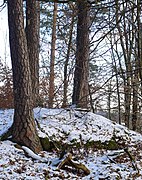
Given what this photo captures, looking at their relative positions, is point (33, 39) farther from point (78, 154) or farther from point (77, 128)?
point (78, 154)

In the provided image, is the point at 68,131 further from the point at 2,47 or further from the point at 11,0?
the point at 2,47

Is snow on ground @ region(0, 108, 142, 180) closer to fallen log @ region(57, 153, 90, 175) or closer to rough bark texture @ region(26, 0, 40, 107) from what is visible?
fallen log @ region(57, 153, 90, 175)

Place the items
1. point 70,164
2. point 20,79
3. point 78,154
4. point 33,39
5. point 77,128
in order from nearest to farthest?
point 70,164, point 20,79, point 78,154, point 77,128, point 33,39

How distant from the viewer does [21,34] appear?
6.22m

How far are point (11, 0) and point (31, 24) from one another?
217 centimetres

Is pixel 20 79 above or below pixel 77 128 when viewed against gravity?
above

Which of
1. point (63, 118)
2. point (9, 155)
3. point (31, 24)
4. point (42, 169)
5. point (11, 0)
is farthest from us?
point (31, 24)

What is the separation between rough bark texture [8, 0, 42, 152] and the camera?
20.3 ft

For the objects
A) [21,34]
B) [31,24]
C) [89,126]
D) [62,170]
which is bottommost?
[62,170]

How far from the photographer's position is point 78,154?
6.52 m

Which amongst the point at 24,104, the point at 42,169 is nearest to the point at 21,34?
the point at 24,104

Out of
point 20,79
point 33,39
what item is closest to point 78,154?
point 20,79

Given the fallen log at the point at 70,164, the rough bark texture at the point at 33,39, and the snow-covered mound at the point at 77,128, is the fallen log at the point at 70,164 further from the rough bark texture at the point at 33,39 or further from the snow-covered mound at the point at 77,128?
the rough bark texture at the point at 33,39

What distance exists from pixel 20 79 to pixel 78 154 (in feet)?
6.88
